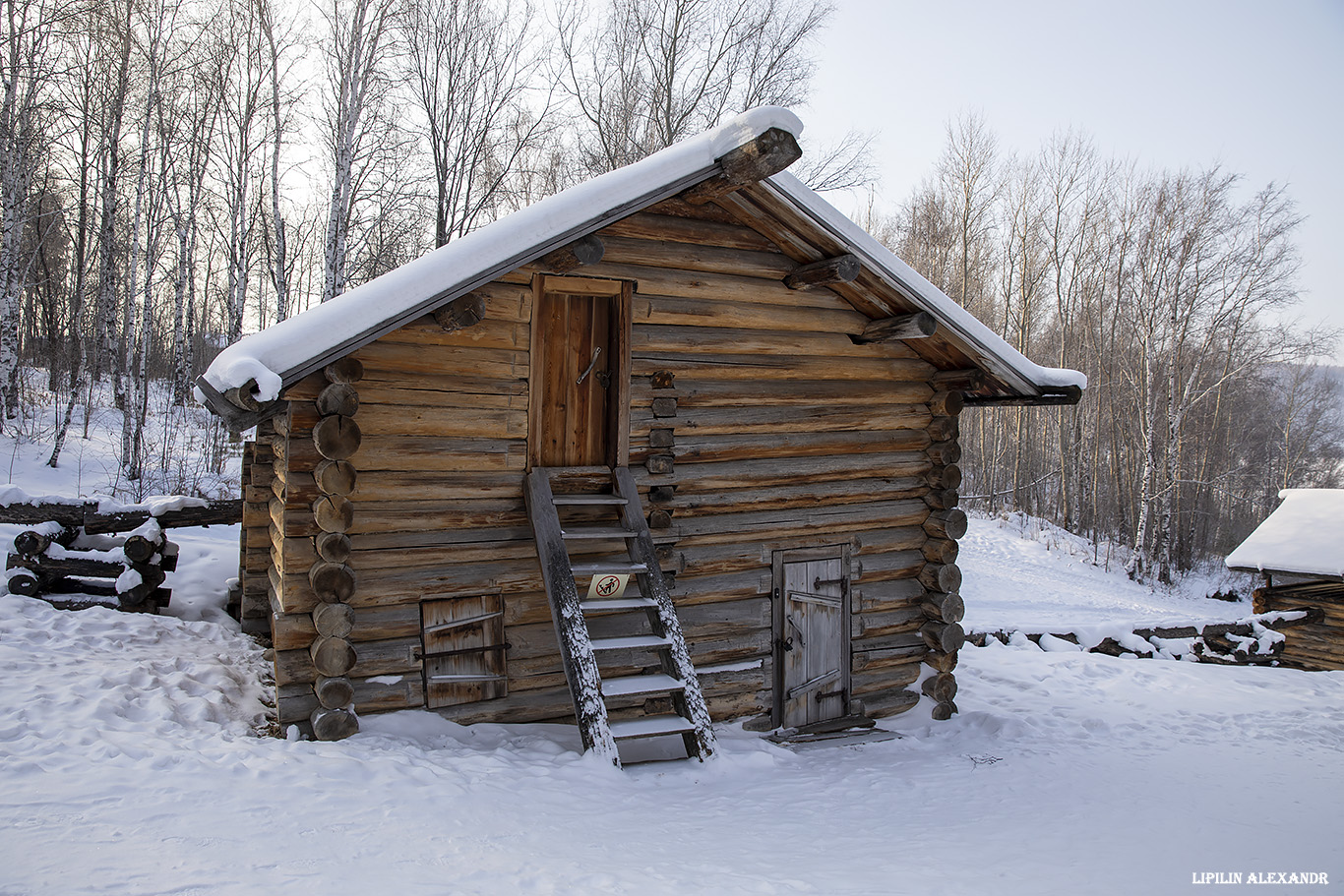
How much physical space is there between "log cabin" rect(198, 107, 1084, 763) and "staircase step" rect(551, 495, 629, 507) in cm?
3

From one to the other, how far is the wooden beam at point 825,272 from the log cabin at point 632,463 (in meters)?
0.03

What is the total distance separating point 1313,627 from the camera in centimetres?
1291

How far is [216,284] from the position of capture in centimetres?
2805

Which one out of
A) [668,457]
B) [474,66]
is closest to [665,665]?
[668,457]

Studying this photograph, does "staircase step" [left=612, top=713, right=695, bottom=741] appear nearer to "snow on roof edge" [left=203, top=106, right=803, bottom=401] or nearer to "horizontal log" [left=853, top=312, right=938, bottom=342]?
"snow on roof edge" [left=203, top=106, right=803, bottom=401]

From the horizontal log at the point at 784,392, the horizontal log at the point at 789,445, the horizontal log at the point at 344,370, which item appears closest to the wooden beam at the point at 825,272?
the horizontal log at the point at 784,392

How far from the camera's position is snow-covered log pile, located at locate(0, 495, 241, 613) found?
8.69 metres

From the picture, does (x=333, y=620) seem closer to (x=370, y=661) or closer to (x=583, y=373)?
(x=370, y=661)

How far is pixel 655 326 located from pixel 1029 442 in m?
30.9

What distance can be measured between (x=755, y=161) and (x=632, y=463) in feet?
9.47

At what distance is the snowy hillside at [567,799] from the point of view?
4027 mm

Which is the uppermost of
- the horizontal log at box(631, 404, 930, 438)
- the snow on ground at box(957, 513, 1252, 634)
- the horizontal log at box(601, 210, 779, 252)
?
the horizontal log at box(601, 210, 779, 252)

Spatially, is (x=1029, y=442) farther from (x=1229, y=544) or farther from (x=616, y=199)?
(x=616, y=199)

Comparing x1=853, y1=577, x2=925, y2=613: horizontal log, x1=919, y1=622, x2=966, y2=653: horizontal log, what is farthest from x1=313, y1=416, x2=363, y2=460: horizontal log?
x1=919, y1=622, x2=966, y2=653: horizontal log
